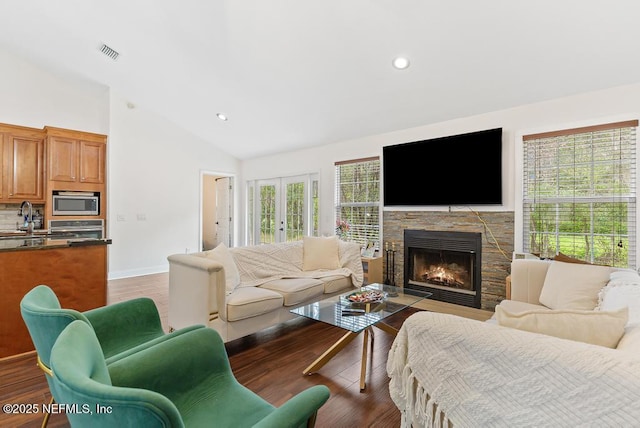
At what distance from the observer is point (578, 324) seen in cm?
118

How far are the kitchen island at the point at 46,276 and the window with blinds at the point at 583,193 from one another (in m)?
4.43

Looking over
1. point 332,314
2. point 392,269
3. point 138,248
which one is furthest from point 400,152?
point 138,248

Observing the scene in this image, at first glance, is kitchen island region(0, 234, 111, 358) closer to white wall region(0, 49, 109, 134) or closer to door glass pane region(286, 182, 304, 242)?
white wall region(0, 49, 109, 134)

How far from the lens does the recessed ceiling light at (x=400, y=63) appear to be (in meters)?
3.21

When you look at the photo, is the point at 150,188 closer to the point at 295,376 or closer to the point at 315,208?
the point at 315,208

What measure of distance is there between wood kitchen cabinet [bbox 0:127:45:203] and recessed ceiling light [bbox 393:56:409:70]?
5.22 meters

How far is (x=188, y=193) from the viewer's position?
21.1ft

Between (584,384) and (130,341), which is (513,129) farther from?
(130,341)

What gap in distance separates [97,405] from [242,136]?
568 cm

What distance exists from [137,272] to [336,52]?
5.02 m

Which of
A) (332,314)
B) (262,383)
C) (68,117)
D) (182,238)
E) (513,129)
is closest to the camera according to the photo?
(262,383)

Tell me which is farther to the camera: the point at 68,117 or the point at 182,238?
the point at 182,238

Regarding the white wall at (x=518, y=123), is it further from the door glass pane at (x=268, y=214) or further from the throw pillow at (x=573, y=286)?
the door glass pane at (x=268, y=214)

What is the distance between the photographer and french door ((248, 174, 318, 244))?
19.5 ft
